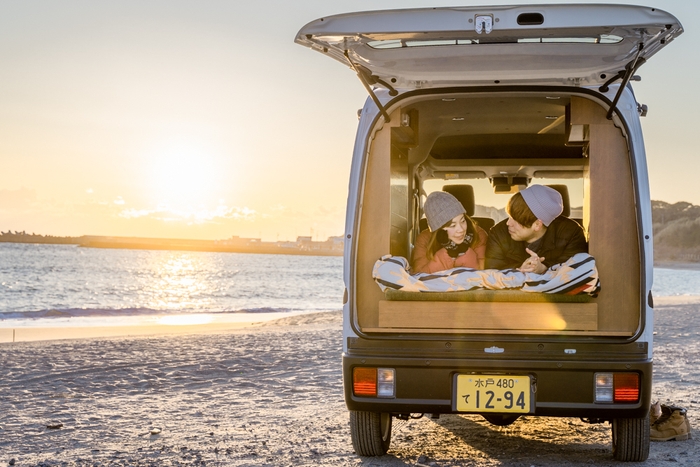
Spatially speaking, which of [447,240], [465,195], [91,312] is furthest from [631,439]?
[91,312]

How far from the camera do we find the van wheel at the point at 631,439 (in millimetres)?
4387

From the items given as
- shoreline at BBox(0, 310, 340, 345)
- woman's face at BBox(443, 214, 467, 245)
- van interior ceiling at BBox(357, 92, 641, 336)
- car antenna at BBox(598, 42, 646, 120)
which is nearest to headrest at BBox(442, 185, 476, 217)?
van interior ceiling at BBox(357, 92, 641, 336)

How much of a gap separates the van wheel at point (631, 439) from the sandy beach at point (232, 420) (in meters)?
0.12

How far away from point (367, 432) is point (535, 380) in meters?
1.09

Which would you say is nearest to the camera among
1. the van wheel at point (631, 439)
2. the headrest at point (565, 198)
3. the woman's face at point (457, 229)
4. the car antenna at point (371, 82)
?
the car antenna at point (371, 82)

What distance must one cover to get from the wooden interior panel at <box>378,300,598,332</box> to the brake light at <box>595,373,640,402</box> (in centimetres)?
27

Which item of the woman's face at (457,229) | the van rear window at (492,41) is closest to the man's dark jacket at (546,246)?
the woman's face at (457,229)

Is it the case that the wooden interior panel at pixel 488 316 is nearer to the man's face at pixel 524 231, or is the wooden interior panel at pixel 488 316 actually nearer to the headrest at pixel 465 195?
the man's face at pixel 524 231

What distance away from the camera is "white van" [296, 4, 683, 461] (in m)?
3.88

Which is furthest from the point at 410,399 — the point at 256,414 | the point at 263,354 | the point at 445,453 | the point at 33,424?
the point at 263,354

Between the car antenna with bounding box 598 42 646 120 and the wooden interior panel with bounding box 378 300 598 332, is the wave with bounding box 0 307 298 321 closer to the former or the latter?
the wooden interior panel with bounding box 378 300 598 332

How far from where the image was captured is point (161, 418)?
6.30 metres

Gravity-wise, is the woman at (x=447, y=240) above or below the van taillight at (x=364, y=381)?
above

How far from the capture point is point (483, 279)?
431 cm
